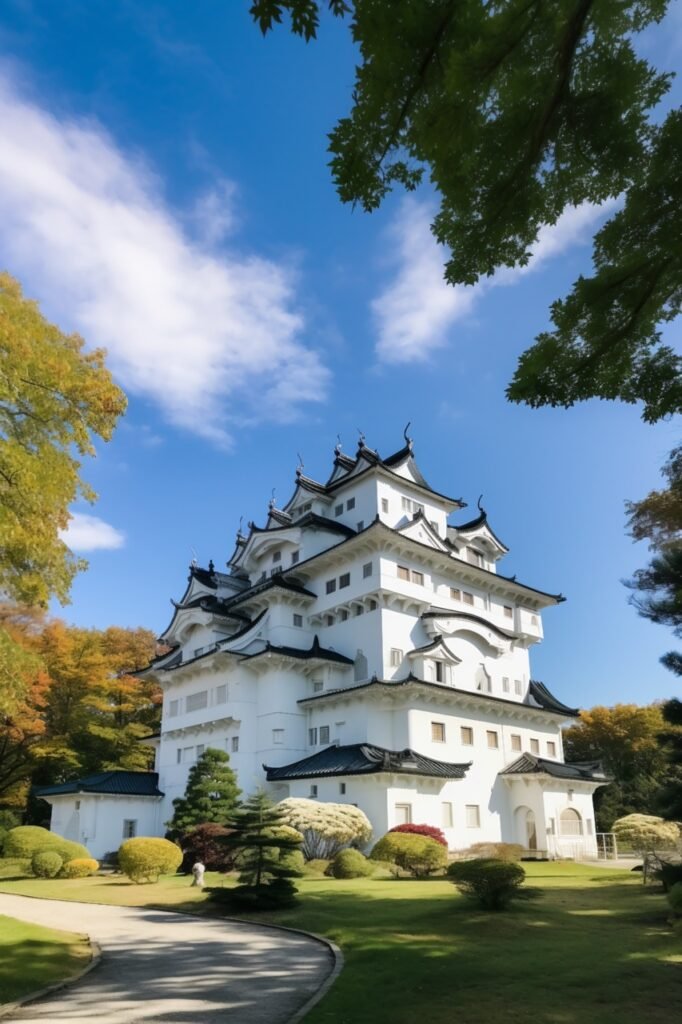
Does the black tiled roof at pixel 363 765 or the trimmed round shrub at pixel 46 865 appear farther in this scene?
the black tiled roof at pixel 363 765

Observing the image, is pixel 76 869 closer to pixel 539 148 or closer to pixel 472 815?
pixel 472 815

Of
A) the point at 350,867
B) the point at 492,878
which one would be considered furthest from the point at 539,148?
the point at 350,867

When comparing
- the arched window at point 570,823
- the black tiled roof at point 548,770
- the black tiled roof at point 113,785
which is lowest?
the arched window at point 570,823

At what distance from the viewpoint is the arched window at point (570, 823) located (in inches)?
1373

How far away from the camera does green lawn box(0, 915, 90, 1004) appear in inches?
374

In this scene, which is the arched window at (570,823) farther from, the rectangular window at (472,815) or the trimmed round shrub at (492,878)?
the trimmed round shrub at (492,878)

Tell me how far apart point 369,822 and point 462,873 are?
45.9 feet

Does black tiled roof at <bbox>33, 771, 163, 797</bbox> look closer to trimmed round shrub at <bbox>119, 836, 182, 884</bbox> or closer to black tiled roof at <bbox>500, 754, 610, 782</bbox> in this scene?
trimmed round shrub at <bbox>119, 836, 182, 884</bbox>

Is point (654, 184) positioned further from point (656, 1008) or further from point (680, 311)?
point (656, 1008)

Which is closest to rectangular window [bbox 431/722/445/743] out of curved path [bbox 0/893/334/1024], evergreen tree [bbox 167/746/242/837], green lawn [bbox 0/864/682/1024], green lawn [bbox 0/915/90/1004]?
evergreen tree [bbox 167/746/242/837]

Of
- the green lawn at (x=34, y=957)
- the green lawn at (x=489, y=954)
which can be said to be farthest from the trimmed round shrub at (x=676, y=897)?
the green lawn at (x=34, y=957)

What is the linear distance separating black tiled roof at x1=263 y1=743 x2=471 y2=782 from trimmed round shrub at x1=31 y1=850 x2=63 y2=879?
31.8 feet

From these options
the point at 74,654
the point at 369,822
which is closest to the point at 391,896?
the point at 369,822

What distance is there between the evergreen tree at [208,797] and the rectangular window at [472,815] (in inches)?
418
